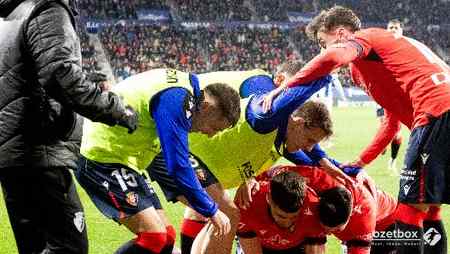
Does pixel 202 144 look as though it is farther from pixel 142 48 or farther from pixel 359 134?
pixel 142 48

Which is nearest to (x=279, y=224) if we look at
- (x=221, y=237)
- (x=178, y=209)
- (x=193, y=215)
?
(x=221, y=237)

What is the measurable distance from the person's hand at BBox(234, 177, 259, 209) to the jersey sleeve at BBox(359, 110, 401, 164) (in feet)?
3.85

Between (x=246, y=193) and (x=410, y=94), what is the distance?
1.30 m

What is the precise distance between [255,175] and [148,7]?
129 feet

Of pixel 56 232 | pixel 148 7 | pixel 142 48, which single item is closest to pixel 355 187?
pixel 56 232

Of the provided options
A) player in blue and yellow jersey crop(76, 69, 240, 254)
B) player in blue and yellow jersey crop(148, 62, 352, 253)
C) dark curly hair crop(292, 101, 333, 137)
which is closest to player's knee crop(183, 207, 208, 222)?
player in blue and yellow jersey crop(148, 62, 352, 253)

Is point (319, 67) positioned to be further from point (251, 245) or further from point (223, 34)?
point (223, 34)

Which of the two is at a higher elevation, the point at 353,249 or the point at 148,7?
the point at 353,249

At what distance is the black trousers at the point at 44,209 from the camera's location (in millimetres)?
3352

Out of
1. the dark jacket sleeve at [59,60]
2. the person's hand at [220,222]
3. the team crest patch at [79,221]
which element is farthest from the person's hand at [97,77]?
the person's hand at [220,222]

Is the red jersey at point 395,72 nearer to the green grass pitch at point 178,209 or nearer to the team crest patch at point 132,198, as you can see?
the team crest patch at point 132,198

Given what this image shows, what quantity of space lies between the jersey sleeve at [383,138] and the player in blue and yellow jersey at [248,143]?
0.60 m

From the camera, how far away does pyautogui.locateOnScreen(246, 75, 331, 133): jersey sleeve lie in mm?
4254

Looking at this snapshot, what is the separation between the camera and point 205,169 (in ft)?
16.3
